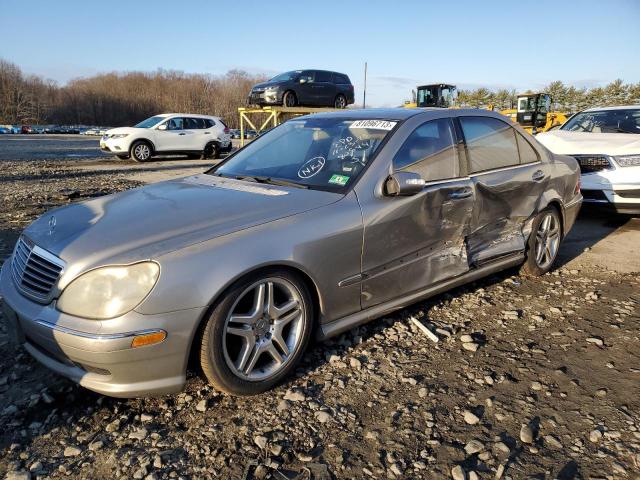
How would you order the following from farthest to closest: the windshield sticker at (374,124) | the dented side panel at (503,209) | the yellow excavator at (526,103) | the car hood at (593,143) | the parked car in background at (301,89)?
the yellow excavator at (526,103)
the parked car in background at (301,89)
the car hood at (593,143)
the dented side panel at (503,209)
the windshield sticker at (374,124)

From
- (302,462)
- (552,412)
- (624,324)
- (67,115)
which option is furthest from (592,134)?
(67,115)

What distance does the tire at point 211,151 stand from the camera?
60.9ft

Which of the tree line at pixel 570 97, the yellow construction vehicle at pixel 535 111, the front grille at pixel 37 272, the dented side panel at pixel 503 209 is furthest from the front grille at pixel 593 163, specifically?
the tree line at pixel 570 97

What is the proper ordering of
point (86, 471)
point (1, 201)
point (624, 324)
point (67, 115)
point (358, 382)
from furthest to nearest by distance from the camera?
1. point (67, 115)
2. point (1, 201)
3. point (624, 324)
4. point (358, 382)
5. point (86, 471)

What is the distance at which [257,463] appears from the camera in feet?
6.98

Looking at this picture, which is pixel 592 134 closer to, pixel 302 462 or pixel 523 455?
pixel 523 455

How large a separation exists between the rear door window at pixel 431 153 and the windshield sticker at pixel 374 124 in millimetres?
170

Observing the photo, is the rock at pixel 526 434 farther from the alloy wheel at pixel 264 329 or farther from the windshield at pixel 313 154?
the windshield at pixel 313 154

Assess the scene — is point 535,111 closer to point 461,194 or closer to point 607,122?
point 607,122

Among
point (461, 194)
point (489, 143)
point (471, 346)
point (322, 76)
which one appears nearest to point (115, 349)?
point (471, 346)

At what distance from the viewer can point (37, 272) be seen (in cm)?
248

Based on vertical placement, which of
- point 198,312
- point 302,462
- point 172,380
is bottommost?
point 302,462

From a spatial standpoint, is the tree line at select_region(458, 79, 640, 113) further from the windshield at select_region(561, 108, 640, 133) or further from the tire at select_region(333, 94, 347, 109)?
the windshield at select_region(561, 108, 640, 133)

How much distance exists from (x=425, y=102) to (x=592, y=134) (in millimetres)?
12949
